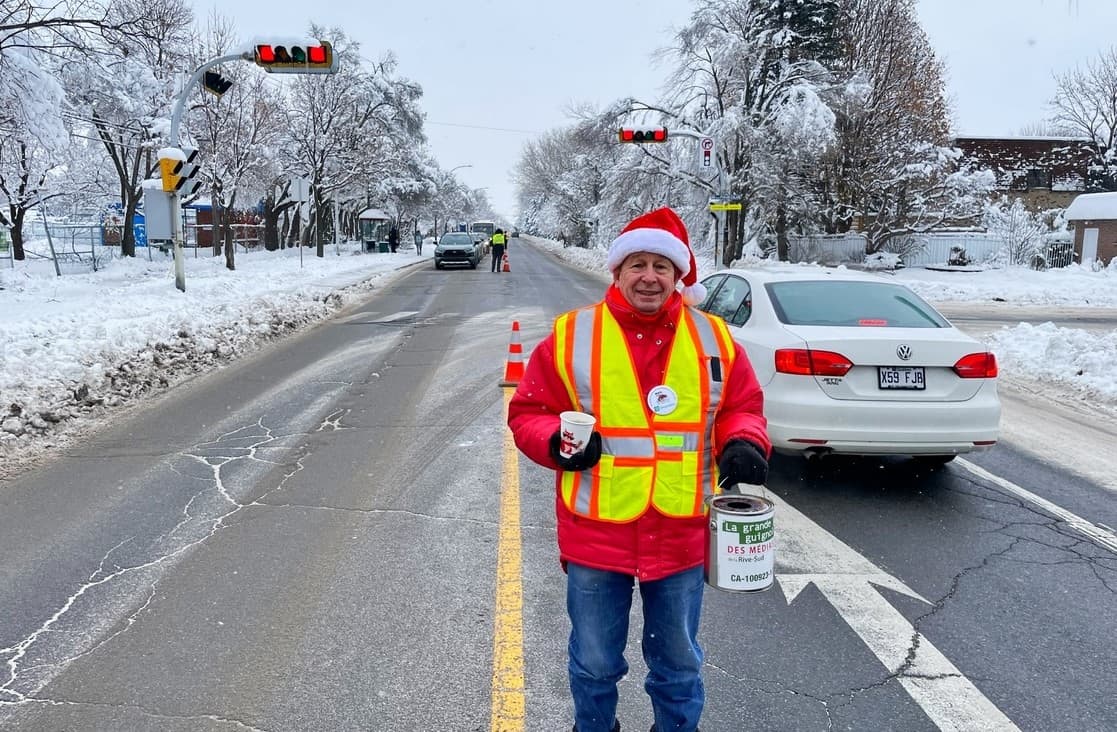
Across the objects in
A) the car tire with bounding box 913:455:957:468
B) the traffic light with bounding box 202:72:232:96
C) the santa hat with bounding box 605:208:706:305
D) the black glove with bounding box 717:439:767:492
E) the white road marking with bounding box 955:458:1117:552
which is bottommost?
the white road marking with bounding box 955:458:1117:552

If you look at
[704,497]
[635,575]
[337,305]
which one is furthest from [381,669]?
[337,305]

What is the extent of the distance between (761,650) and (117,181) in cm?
3834

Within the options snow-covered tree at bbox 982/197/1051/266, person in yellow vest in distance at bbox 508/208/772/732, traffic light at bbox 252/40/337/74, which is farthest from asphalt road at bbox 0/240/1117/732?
snow-covered tree at bbox 982/197/1051/266

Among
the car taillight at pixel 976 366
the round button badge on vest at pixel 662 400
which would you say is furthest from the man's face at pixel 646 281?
the car taillight at pixel 976 366

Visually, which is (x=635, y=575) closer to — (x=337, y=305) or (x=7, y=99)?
(x=7, y=99)

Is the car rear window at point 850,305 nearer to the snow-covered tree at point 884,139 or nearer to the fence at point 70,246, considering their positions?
the fence at point 70,246

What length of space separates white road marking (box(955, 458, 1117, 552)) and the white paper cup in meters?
4.00

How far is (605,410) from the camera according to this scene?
2.38 meters

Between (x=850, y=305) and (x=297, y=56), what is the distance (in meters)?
10.5

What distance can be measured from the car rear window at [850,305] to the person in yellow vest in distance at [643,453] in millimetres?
3484

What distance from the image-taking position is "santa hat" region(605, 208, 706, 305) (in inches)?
98.7

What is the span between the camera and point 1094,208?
1312 inches

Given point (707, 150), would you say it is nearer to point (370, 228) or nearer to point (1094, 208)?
point (1094, 208)

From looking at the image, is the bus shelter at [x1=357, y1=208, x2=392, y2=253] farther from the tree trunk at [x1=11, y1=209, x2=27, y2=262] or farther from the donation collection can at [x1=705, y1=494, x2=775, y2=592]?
the donation collection can at [x1=705, y1=494, x2=775, y2=592]
